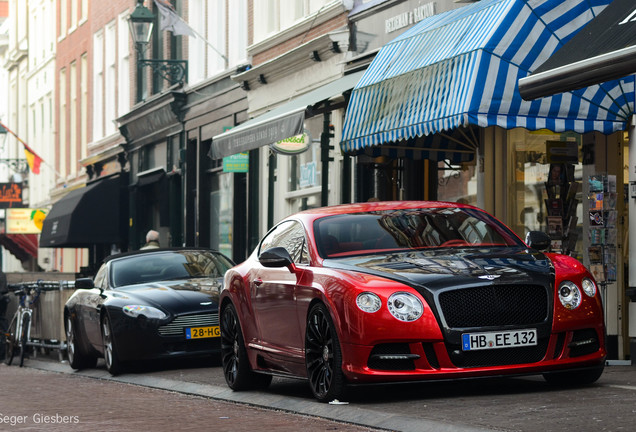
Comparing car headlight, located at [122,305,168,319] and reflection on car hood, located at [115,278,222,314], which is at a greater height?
reflection on car hood, located at [115,278,222,314]

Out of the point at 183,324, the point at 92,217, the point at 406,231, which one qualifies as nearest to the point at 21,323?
the point at 183,324

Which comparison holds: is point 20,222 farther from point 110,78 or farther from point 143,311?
point 143,311

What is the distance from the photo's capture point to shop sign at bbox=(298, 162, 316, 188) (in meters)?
23.4

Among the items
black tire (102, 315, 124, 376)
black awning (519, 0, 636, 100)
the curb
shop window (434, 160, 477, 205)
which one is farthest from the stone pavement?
shop window (434, 160, 477, 205)

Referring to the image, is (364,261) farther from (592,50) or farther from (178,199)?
(178,199)

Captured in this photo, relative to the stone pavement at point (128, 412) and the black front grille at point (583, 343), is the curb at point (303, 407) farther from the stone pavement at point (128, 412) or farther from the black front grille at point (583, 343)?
the black front grille at point (583, 343)

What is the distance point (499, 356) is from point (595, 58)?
2.32 meters

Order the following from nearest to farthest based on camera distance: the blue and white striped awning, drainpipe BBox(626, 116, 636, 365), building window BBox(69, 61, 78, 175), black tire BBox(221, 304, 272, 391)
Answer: black tire BBox(221, 304, 272, 391)
drainpipe BBox(626, 116, 636, 365)
the blue and white striped awning
building window BBox(69, 61, 78, 175)

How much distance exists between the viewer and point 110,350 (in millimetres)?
15922

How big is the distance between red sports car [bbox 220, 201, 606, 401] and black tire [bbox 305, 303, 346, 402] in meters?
0.01

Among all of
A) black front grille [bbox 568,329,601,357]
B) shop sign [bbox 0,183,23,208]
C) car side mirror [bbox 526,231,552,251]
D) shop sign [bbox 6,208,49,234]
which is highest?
shop sign [bbox 0,183,23,208]

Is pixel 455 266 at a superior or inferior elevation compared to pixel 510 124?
inferior

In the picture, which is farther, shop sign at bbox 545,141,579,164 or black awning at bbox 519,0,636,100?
shop sign at bbox 545,141,579,164

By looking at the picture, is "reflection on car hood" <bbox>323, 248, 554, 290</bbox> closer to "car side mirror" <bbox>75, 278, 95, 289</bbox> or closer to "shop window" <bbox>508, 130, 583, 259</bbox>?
"shop window" <bbox>508, 130, 583, 259</bbox>
